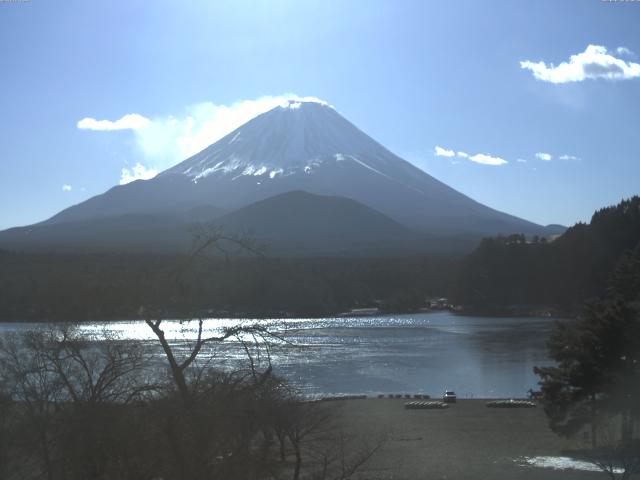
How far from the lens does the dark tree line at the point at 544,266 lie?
47344mm

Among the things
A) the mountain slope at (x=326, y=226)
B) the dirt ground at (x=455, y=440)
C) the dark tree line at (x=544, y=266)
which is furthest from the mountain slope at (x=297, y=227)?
the dirt ground at (x=455, y=440)

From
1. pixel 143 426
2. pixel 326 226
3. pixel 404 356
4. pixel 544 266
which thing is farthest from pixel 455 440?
pixel 326 226

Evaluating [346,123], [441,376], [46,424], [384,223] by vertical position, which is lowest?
[441,376]

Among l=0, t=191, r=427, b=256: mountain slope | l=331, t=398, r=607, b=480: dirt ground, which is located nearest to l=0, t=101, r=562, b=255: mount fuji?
l=0, t=191, r=427, b=256: mountain slope

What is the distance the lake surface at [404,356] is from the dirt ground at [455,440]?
2.02 m

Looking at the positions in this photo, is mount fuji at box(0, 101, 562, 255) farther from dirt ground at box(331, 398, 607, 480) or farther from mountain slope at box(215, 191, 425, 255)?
dirt ground at box(331, 398, 607, 480)

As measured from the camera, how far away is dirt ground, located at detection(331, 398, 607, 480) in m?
10.6

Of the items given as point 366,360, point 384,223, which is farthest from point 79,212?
point 366,360

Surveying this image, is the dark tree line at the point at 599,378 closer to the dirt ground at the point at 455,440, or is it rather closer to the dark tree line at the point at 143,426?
the dirt ground at the point at 455,440

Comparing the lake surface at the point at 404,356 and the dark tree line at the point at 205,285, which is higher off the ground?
the dark tree line at the point at 205,285

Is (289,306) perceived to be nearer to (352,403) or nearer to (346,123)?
(352,403)

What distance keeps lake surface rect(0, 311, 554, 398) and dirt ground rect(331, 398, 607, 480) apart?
6.62 feet

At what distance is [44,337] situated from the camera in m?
5.45

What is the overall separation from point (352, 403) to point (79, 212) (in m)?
75.7
